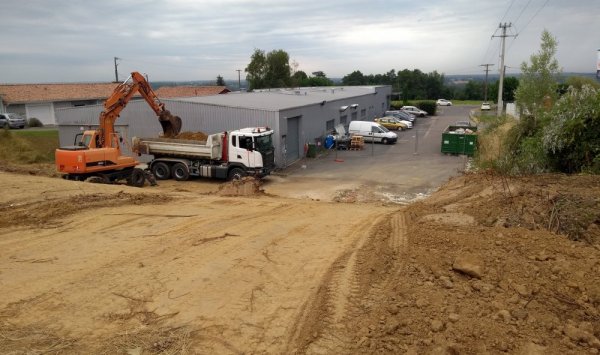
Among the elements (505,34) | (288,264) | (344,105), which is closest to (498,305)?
(288,264)

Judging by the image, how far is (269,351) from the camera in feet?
17.5

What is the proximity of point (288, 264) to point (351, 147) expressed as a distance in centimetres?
2480

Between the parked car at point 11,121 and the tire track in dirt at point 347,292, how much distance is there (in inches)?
1739

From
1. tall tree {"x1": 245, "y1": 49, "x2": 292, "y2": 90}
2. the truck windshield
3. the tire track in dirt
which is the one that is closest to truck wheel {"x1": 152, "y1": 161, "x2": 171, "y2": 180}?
the truck windshield

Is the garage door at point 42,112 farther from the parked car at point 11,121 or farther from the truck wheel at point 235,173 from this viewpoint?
the truck wheel at point 235,173

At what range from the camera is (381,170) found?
24.3 meters

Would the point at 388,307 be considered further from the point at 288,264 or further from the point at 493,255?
the point at 288,264

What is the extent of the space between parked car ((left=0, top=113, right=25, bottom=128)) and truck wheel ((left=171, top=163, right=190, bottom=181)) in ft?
95.7

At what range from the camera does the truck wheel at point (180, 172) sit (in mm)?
22109

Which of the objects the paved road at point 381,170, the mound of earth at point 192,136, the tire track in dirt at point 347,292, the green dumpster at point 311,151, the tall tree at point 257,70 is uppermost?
the tall tree at point 257,70

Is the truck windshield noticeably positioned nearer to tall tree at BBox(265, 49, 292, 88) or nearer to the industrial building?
the industrial building

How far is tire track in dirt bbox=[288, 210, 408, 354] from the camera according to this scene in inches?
213

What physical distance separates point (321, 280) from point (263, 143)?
1472 cm

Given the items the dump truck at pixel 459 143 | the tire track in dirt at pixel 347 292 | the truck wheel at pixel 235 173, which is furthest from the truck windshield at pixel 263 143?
the dump truck at pixel 459 143
